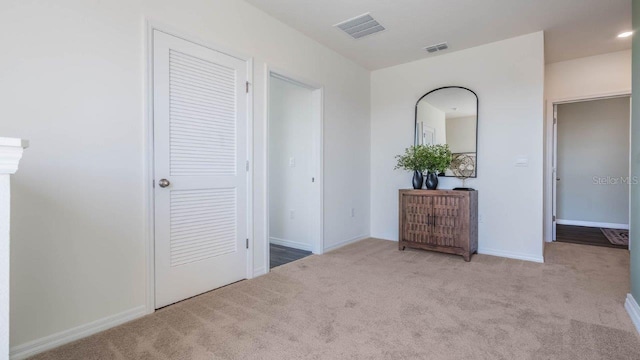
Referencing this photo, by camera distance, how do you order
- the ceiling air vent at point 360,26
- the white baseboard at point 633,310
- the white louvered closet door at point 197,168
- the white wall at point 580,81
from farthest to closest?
the white wall at point 580,81 → the ceiling air vent at point 360,26 → the white louvered closet door at point 197,168 → the white baseboard at point 633,310

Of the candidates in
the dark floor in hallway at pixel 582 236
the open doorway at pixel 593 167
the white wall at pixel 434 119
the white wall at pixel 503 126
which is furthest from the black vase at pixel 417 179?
the open doorway at pixel 593 167

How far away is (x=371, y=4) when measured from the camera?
2789 mm

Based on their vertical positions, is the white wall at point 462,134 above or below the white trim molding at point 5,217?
above

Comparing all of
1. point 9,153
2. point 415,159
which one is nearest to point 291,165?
point 415,159

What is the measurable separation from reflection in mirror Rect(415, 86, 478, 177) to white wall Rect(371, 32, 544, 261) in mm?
82

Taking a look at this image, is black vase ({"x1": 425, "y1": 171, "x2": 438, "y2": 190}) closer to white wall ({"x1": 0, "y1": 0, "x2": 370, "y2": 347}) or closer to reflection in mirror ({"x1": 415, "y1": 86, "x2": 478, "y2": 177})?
reflection in mirror ({"x1": 415, "y1": 86, "x2": 478, "y2": 177})

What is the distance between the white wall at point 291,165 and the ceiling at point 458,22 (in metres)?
0.85

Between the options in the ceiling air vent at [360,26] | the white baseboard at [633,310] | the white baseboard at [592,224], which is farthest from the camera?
the white baseboard at [592,224]

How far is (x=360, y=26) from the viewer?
10.5 ft

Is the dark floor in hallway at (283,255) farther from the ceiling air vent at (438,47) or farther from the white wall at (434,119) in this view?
the ceiling air vent at (438,47)

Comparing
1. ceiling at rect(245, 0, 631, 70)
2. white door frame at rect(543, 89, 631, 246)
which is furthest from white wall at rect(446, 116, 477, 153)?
white door frame at rect(543, 89, 631, 246)

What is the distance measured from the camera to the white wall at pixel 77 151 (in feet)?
5.33

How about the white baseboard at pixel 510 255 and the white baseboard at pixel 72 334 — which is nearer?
the white baseboard at pixel 72 334

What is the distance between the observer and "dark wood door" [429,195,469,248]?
3425 millimetres
